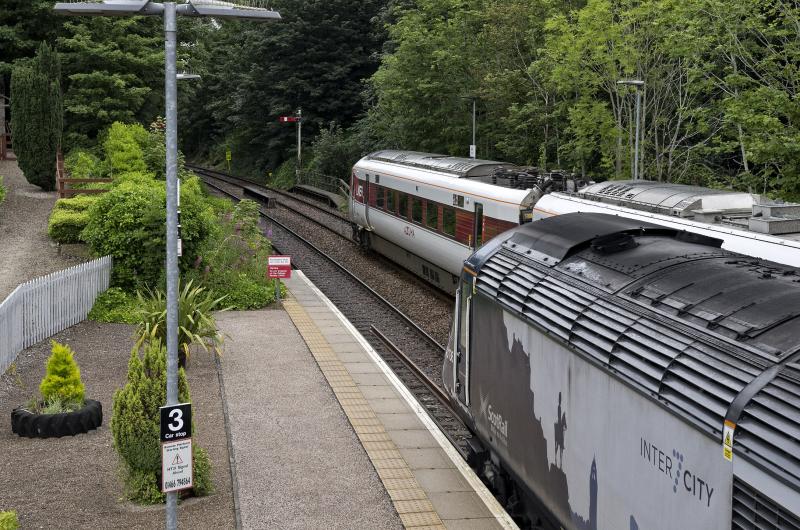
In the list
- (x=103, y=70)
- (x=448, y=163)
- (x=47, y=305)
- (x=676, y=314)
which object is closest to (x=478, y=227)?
(x=448, y=163)

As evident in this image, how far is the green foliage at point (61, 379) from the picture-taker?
41.1ft

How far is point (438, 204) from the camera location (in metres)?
21.6

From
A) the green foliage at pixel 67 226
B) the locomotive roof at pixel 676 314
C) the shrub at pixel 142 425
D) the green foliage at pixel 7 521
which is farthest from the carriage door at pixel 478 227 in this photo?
the green foliage at pixel 7 521

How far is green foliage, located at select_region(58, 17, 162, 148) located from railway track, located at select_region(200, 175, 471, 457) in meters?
9.90

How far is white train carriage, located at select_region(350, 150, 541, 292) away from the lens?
723 inches

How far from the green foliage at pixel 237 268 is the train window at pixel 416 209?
402 centimetres

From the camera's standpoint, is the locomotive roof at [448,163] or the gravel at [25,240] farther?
the locomotive roof at [448,163]

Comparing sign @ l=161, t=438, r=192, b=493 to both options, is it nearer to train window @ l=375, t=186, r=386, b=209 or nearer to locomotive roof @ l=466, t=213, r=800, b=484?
locomotive roof @ l=466, t=213, r=800, b=484

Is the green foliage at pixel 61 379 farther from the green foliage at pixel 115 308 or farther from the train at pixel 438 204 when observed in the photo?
the train at pixel 438 204

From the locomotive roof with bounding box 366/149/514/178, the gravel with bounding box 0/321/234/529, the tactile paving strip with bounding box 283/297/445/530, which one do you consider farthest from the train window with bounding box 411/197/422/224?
the gravel with bounding box 0/321/234/529

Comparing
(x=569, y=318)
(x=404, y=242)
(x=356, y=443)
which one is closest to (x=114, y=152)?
(x=404, y=242)

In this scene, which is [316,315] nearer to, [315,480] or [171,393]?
[315,480]

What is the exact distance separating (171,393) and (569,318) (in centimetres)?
405

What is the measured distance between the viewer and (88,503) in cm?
1032
